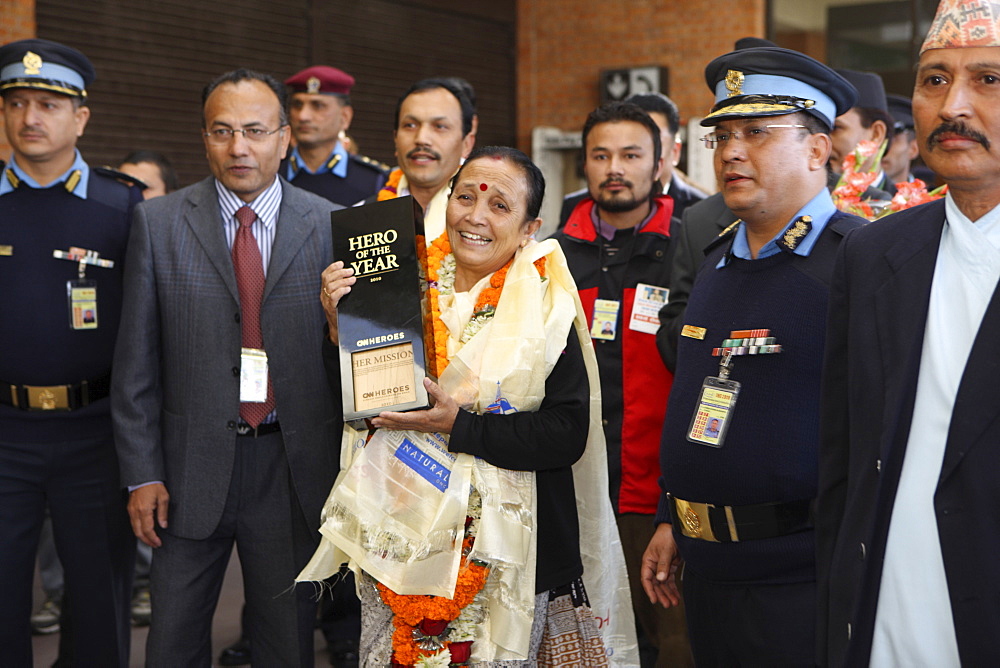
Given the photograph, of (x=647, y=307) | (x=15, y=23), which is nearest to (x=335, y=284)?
(x=647, y=307)

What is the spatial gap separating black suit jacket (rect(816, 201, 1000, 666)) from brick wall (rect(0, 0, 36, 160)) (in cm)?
541

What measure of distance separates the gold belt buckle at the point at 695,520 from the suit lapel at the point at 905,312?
26.5 inches

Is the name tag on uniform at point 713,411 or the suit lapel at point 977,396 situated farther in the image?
the name tag on uniform at point 713,411

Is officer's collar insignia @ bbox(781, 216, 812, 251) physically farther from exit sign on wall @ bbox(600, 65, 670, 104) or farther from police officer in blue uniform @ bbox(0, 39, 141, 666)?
exit sign on wall @ bbox(600, 65, 670, 104)

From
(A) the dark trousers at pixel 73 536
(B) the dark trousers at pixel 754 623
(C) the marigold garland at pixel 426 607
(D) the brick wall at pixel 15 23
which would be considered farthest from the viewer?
(D) the brick wall at pixel 15 23

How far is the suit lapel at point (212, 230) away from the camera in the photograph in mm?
2758

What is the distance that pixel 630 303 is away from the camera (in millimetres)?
3154

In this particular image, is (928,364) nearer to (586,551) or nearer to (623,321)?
(586,551)

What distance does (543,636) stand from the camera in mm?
2428

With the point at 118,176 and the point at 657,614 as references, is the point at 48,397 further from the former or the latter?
the point at 657,614

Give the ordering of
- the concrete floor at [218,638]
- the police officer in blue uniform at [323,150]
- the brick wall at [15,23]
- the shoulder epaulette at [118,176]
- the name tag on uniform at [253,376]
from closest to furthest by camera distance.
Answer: the name tag on uniform at [253,376] → the shoulder epaulette at [118,176] → the concrete floor at [218,638] → the police officer in blue uniform at [323,150] → the brick wall at [15,23]

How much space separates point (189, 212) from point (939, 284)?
207cm

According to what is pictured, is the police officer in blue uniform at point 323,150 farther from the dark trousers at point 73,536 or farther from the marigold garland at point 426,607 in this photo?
the marigold garland at point 426,607

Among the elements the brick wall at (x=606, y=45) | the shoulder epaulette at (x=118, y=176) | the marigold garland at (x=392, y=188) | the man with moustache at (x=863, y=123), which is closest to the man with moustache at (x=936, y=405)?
the marigold garland at (x=392, y=188)
